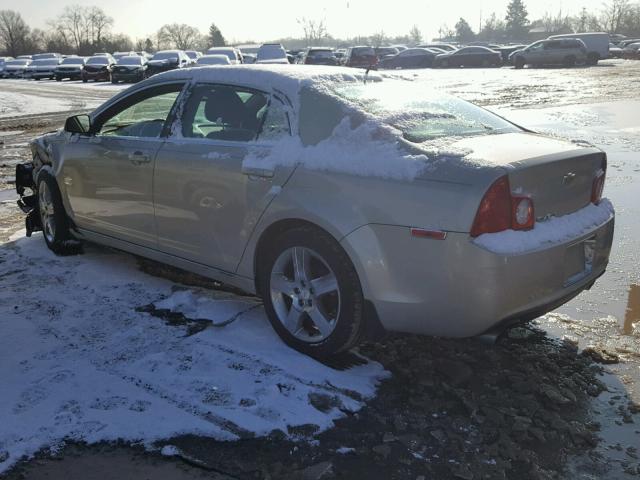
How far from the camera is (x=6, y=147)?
12.1 metres

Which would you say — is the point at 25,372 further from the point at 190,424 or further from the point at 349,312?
the point at 349,312

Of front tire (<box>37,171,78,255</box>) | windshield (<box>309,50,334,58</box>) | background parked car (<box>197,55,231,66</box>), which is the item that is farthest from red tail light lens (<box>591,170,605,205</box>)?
windshield (<box>309,50,334,58</box>)

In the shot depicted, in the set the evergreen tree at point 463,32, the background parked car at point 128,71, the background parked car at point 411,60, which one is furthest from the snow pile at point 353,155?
the evergreen tree at point 463,32

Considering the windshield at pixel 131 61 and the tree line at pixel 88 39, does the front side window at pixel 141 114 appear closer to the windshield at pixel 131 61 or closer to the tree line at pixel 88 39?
the windshield at pixel 131 61

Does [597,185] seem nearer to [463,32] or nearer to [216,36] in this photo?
[216,36]

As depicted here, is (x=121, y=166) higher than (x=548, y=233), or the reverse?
(x=121, y=166)

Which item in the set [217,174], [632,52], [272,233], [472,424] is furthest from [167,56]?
[632,52]

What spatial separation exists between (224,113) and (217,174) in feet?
1.58

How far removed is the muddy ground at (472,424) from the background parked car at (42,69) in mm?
45482

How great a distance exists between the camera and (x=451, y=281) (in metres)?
2.84

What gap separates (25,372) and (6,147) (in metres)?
10.3

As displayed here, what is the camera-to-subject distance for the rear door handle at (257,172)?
3.41 meters

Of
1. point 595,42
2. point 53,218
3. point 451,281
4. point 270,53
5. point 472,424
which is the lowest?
point 472,424

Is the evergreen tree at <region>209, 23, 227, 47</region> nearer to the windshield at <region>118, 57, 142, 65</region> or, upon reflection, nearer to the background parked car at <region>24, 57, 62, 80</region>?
the background parked car at <region>24, 57, 62, 80</region>
